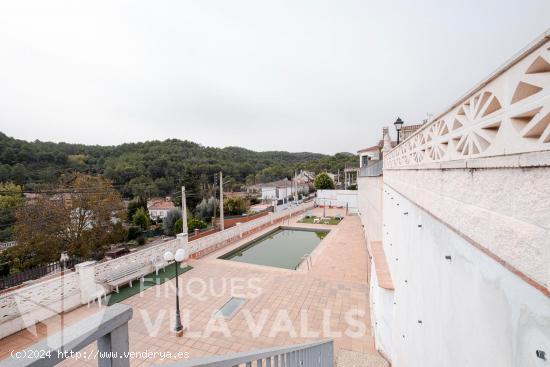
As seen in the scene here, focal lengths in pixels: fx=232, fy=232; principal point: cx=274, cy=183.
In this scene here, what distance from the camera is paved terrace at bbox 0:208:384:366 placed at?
5.30 m

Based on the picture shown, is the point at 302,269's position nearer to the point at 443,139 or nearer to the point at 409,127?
the point at 443,139

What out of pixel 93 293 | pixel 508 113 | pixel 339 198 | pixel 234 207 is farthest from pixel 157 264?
pixel 339 198

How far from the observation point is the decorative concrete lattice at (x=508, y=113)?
998 mm

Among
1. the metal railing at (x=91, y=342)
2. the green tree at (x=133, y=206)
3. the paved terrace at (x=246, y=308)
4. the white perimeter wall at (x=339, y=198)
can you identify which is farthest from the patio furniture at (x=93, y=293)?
the white perimeter wall at (x=339, y=198)

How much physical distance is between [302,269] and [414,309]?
716 cm

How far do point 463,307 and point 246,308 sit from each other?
623cm

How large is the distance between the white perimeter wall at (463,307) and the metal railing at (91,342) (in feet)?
5.57

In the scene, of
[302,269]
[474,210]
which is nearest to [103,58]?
[302,269]

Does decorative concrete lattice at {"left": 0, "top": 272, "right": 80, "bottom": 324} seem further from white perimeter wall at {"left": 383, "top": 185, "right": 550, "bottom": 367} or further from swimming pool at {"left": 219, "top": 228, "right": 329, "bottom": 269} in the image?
white perimeter wall at {"left": 383, "top": 185, "right": 550, "bottom": 367}

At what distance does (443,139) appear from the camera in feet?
7.13

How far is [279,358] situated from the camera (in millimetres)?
2469

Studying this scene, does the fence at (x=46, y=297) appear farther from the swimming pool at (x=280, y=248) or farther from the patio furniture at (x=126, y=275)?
the swimming pool at (x=280, y=248)

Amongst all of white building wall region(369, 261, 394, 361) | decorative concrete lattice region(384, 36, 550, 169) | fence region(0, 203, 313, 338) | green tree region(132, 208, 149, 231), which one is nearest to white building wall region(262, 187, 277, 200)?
green tree region(132, 208, 149, 231)

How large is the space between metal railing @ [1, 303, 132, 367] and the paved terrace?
16.8 ft
